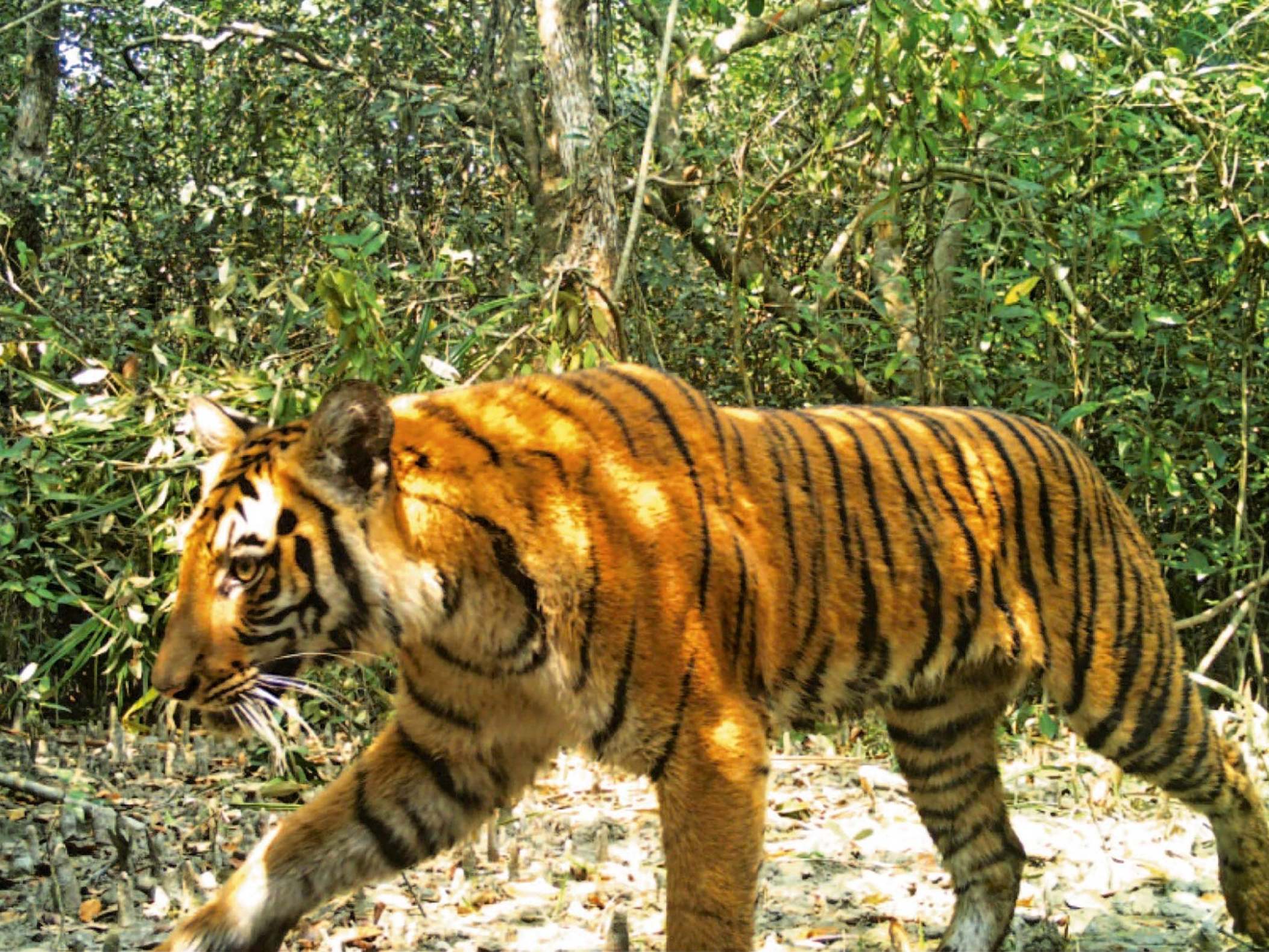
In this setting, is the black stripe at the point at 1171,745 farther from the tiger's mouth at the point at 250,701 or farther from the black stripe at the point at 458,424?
the tiger's mouth at the point at 250,701

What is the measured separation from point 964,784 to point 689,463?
136cm

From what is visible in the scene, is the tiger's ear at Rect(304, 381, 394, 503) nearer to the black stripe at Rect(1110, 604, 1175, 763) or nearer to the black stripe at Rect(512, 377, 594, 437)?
the black stripe at Rect(512, 377, 594, 437)

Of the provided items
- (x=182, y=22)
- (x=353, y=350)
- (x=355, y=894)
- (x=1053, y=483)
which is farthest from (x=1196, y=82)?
(x=182, y=22)

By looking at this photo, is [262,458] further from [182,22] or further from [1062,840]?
[182,22]

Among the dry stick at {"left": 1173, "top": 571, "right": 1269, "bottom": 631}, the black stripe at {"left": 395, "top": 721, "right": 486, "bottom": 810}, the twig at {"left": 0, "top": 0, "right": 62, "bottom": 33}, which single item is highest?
the twig at {"left": 0, "top": 0, "right": 62, "bottom": 33}

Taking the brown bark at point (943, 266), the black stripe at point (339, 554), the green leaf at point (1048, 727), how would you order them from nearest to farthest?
the black stripe at point (339, 554) → the green leaf at point (1048, 727) → the brown bark at point (943, 266)

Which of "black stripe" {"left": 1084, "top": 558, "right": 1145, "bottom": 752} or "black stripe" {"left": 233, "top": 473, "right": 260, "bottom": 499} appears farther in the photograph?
"black stripe" {"left": 1084, "top": 558, "right": 1145, "bottom": 752}

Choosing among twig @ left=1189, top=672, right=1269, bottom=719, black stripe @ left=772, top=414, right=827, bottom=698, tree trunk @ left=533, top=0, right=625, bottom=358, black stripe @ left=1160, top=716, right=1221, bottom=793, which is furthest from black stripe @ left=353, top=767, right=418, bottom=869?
twig @ left=1189, top=672, right=1269, bottom=719

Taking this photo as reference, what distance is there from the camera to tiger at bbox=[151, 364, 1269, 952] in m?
2.76

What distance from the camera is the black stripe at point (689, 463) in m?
2.92

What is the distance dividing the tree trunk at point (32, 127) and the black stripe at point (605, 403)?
11.7ft

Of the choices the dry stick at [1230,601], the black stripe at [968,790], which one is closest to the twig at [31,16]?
the black stripe at [968,790]

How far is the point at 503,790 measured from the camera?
3.12 metres

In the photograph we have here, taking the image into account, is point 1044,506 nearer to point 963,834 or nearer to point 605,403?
point 963,834
